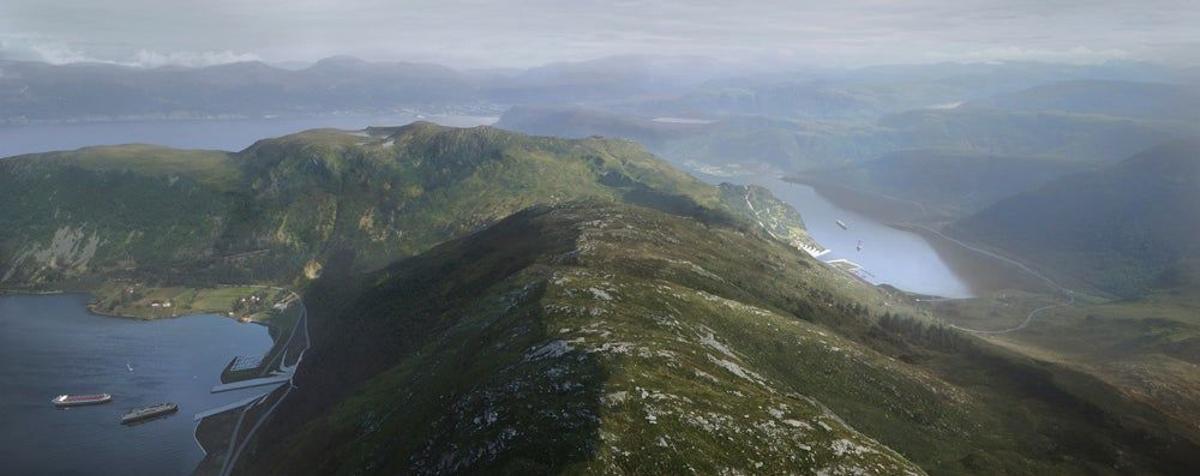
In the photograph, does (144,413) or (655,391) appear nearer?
(655,391)

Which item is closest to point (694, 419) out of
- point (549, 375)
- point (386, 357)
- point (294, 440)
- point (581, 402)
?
point (581, 402)

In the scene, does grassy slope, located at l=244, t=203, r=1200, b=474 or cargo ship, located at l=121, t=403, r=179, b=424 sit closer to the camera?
grassy slope, located at l=244, t=203, r=1200, b=474

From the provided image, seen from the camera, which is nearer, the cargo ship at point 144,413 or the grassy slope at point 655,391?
the grassy slope at point 655,391

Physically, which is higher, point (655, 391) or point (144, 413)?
point (655, 391)

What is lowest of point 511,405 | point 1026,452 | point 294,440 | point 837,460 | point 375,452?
point 294,440

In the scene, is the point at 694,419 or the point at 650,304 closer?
the point at 694,419

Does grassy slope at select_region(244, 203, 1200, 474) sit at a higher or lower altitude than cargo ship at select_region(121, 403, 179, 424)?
higher

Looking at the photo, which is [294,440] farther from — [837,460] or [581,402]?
[837,460]

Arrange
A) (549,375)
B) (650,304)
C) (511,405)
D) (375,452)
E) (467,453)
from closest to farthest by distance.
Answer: (467,453) → (511,405) → (549,375) → (375,452) → (650,304)
